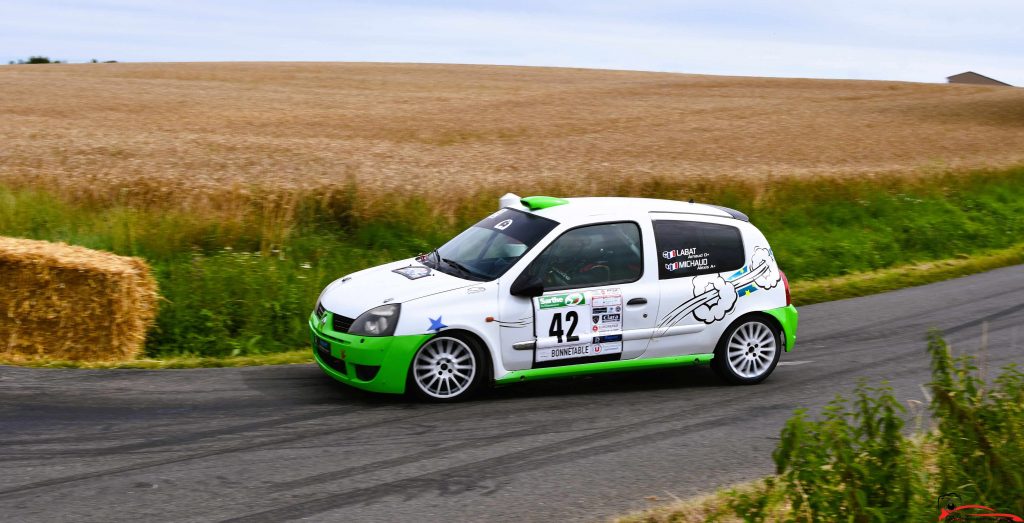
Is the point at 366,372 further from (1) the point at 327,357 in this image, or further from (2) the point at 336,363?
(1) the point at 327,357

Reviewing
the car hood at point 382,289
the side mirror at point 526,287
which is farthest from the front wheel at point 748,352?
the car hood at point 382,289

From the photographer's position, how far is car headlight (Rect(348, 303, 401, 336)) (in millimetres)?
Result: 8320

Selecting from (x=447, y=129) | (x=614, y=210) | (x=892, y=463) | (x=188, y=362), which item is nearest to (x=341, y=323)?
(x=188, y=362)

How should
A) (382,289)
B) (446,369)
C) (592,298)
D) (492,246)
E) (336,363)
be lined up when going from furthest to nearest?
(492,246), (592,298), (382,289), (336,363), (446,369)

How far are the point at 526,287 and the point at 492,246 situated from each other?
76cm

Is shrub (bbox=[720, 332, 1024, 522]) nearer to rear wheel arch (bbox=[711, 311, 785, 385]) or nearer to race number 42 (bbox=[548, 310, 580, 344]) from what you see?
race number 42 (bbox=[548, 310, 580, 344])

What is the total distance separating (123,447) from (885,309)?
9.67 metres

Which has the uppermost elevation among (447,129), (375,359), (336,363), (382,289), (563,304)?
(447,129)

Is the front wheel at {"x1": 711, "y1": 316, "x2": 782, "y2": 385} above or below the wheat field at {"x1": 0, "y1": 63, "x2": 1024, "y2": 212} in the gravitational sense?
below

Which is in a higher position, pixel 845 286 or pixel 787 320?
pixel 787 320

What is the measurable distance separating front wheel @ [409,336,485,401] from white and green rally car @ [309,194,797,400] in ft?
0.04

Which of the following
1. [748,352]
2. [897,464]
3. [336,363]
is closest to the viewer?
[897,464]

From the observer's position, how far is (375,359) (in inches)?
326

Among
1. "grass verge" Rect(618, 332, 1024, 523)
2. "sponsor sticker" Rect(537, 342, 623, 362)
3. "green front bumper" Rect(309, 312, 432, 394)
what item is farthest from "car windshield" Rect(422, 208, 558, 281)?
"grass verge" Rect(618, 332, 1024, 523)
